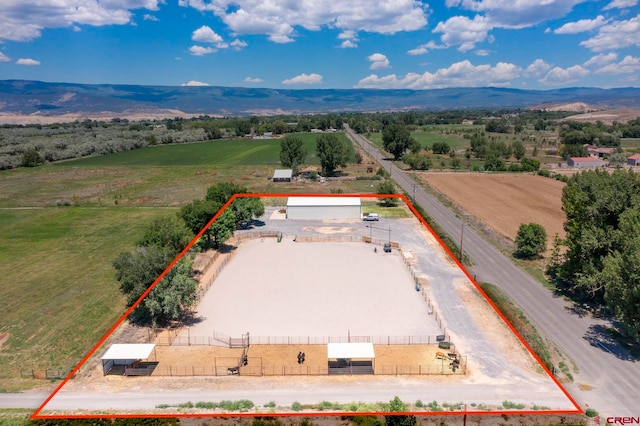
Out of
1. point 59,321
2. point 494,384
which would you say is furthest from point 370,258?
point 59,321

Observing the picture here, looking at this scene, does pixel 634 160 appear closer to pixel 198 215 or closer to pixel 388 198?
pixel 388 198

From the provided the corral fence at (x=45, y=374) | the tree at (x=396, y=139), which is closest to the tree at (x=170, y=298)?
the corral fence at (x=45, y=374)

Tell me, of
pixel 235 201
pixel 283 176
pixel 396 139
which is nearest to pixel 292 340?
pixel 235 201

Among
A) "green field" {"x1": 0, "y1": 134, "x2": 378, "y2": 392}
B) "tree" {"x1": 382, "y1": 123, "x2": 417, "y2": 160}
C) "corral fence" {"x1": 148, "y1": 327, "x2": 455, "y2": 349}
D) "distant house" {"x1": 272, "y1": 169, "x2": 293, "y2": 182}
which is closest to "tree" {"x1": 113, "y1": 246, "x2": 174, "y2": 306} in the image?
"green field" {"x1": 0, "y1": 134, "x2": 378, "y2": 392}

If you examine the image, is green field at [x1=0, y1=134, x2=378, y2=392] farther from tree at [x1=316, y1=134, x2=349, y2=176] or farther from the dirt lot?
the dirt lot

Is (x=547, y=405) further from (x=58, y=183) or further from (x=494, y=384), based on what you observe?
(x=58, y=183)
